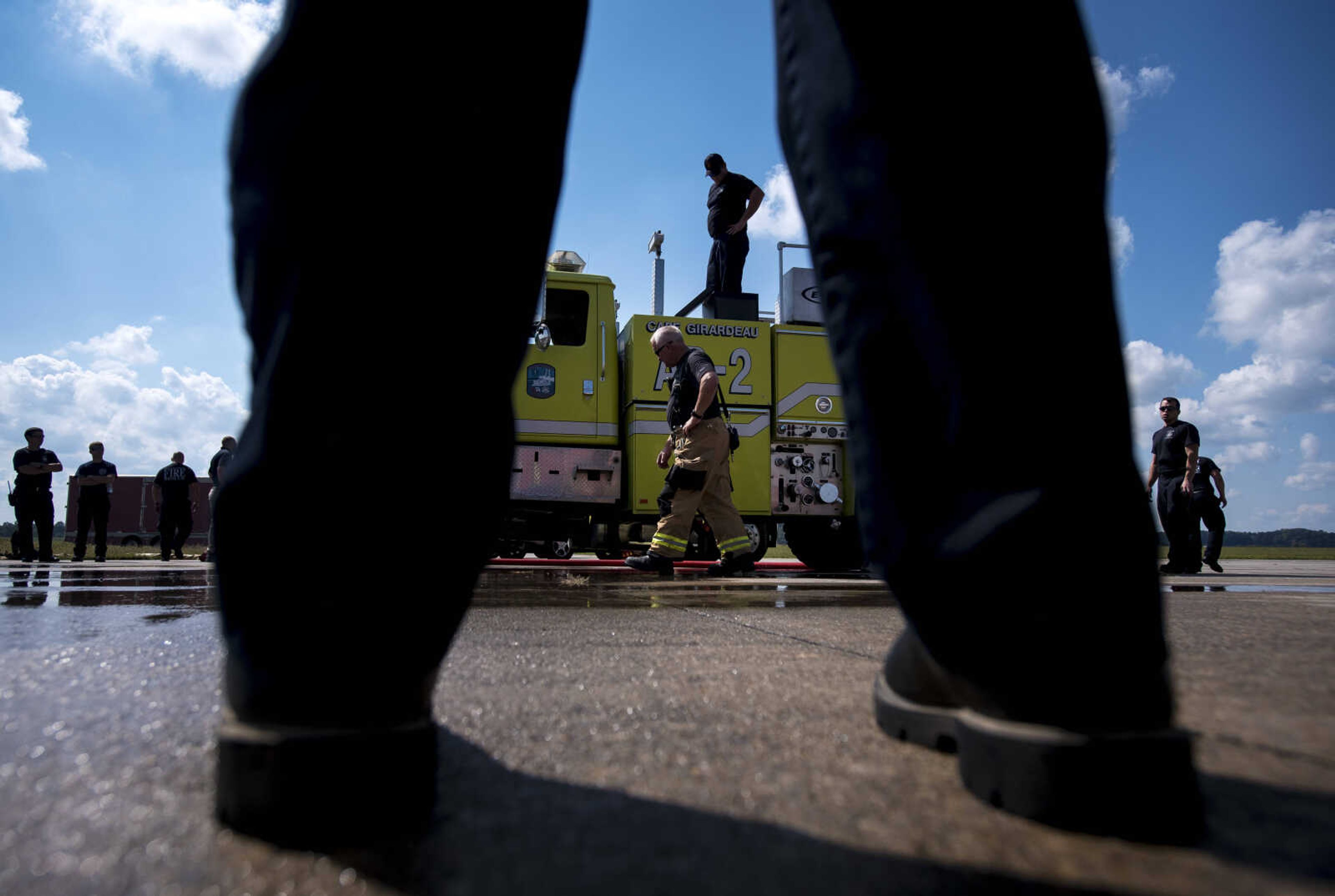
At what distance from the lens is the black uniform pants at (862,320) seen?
1.90 ft

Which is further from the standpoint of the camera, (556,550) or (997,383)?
(556,550)

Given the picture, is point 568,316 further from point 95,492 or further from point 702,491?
point 95,492

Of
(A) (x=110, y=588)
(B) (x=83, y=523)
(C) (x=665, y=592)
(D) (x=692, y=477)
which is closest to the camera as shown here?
(A) (x=110, y=588)

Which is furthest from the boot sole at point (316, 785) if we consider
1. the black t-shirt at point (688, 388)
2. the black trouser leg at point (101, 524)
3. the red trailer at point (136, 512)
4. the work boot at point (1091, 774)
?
the red trailer at point (136, 512)

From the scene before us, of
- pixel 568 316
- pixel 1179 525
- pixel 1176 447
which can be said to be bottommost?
pixel 1179 525

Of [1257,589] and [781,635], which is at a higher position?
[781,635]

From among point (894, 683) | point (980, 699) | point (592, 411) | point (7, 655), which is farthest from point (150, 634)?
point (592, 411)

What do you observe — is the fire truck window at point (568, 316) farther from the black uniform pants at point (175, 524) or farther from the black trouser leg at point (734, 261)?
the black uniform pants at point (175, 524)

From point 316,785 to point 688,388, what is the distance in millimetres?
5315

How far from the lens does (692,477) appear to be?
5.77 m

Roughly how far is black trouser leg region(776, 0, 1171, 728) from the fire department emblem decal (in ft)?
22.0

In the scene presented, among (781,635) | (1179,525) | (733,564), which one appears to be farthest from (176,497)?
(1179,525)

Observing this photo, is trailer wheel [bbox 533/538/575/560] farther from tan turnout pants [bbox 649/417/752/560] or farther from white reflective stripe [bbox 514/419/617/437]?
tan turnout pants [bbox 649/417/752/560]

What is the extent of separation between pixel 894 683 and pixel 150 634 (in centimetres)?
144
